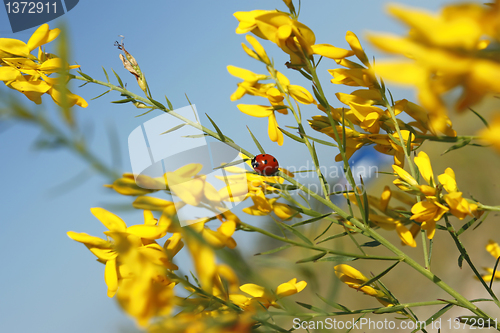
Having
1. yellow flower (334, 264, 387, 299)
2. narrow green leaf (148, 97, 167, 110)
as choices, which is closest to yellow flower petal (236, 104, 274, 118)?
narrow green leaf (148, 97, 167, 110)

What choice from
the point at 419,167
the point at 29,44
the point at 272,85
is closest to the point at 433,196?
the point at 419,167

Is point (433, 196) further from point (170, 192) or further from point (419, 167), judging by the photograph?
point (170, 192)

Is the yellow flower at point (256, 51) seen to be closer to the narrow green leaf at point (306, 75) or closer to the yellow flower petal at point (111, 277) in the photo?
the narrow green leaf at point (306, 75)

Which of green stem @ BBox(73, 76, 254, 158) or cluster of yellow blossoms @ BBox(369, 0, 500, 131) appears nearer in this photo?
Result: cluster of yellow blossoms @ BBox(369, 0, 500, 131)

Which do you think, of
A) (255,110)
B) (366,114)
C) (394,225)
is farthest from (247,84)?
A: (394,225)

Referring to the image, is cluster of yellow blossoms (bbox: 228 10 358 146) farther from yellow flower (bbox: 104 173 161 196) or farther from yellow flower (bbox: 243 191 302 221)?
yellow flower (bbox: 104 173 161 196)

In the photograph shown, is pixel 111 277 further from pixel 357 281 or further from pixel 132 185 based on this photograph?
pixel 357 281
